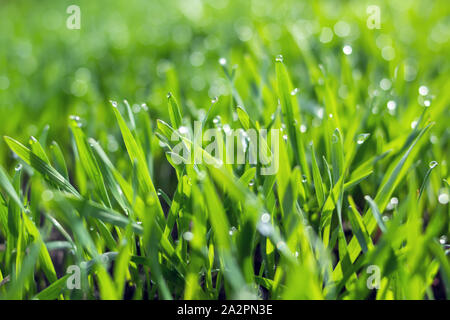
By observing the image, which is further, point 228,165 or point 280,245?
point 228,165

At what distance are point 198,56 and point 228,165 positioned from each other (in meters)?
1.25

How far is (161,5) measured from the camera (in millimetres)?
3393

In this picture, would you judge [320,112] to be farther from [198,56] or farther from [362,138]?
[198,56]

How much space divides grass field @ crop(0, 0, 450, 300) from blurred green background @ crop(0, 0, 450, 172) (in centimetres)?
1

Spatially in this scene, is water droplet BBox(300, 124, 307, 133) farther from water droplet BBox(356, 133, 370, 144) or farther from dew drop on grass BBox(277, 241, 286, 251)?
dew drop on grass BBox(277, 241, 286, 251)

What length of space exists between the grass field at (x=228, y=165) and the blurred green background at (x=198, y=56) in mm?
12

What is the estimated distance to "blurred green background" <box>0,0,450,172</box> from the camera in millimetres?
1474

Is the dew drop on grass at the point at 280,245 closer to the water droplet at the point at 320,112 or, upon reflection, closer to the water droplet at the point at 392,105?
the water droplet at the point at 320,112

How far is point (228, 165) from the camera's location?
896 mm

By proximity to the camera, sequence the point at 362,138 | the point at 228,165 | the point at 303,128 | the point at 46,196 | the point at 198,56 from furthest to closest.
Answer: the point at 198,56
the point at 303,128
the point at 362,138
the point at 228,165
the point at 46,196

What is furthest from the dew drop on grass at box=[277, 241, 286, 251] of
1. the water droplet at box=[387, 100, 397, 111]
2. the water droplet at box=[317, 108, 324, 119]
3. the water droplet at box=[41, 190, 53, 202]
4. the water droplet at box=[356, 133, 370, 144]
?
the water droplet at box=[387, 100, 397, 111]

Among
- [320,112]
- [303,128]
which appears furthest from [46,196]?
[320,112]

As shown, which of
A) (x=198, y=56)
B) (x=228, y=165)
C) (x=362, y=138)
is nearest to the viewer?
(x=228, y=165)

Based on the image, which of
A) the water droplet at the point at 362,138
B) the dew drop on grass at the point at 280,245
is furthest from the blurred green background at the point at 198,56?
the dew drop on grass at the point at 280,245
